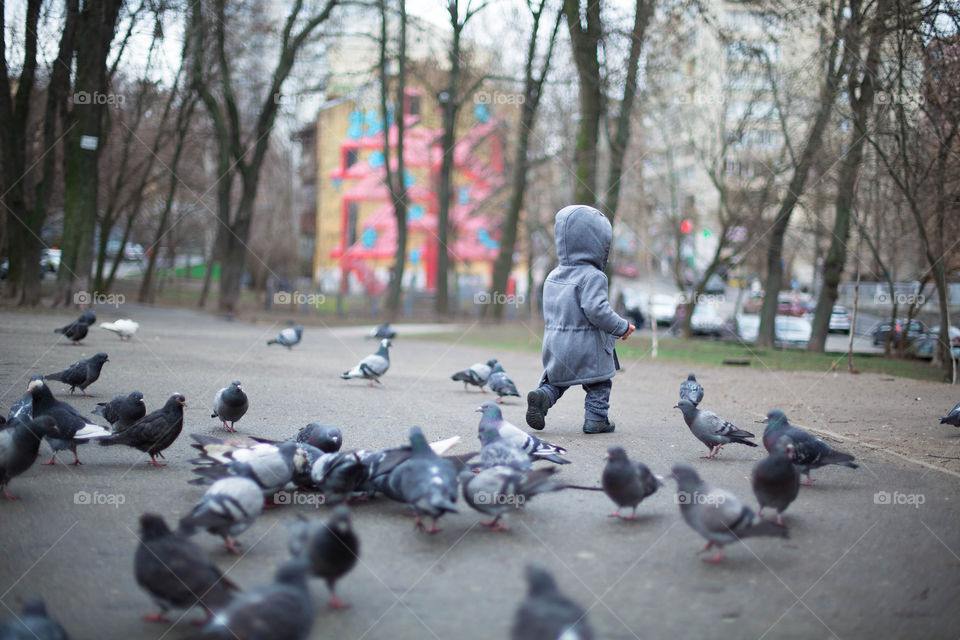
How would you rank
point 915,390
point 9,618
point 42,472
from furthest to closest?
point 915,390, point 42,472, point 9,618

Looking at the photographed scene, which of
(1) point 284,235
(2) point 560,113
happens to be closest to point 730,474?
(2) point 560,113

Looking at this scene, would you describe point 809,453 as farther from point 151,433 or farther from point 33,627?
point 33,627

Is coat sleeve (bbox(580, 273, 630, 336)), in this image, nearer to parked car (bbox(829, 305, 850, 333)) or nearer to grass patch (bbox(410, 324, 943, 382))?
grass patch (bbox(410, 324, 943, 382))

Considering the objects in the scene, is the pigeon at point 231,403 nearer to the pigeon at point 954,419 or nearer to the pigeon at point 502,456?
the pigeon at point 502,456

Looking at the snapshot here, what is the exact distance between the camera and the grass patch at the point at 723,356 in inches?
590

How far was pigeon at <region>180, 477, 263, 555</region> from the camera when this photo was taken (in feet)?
12.5

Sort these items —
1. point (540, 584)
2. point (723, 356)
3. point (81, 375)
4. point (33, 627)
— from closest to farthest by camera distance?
point (33, 627) < point (540, 584) < point (81, 375) < point (723, 356)

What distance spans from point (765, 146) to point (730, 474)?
77.3 feet

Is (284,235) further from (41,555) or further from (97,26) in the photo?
(41,555)

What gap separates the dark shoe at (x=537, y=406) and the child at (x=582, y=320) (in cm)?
8

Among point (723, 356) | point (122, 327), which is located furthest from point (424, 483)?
point (723, 356)

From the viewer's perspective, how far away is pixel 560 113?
2941cm

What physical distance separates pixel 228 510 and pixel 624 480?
2091mm

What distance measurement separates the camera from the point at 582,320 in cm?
725
